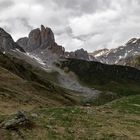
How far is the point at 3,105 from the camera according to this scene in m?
53.8

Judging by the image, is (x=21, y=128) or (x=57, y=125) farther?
(x=57, y=125)

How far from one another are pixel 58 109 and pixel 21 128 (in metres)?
9.16

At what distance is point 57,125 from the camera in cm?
3069

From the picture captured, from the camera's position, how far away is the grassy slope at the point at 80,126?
28344mm

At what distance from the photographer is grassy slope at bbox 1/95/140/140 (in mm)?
28344

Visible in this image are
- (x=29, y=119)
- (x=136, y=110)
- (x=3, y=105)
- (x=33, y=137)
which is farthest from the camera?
(x=3, y=105)

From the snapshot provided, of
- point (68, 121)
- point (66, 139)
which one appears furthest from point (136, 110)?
point (66, 139)

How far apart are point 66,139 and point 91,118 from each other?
7.25 m

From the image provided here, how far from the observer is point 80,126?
1240 inches

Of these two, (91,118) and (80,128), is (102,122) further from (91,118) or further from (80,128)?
(80,128)

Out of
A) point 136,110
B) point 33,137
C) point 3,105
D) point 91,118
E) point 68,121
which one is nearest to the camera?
point 33,137

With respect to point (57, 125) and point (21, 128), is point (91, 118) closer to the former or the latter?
point (57, 125)

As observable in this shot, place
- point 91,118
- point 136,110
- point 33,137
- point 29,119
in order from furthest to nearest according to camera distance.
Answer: point 136,110, point 91,118, point 29,119, point 33,137

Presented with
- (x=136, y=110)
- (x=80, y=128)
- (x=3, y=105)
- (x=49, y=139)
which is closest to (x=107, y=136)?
(x=80, y=128)
